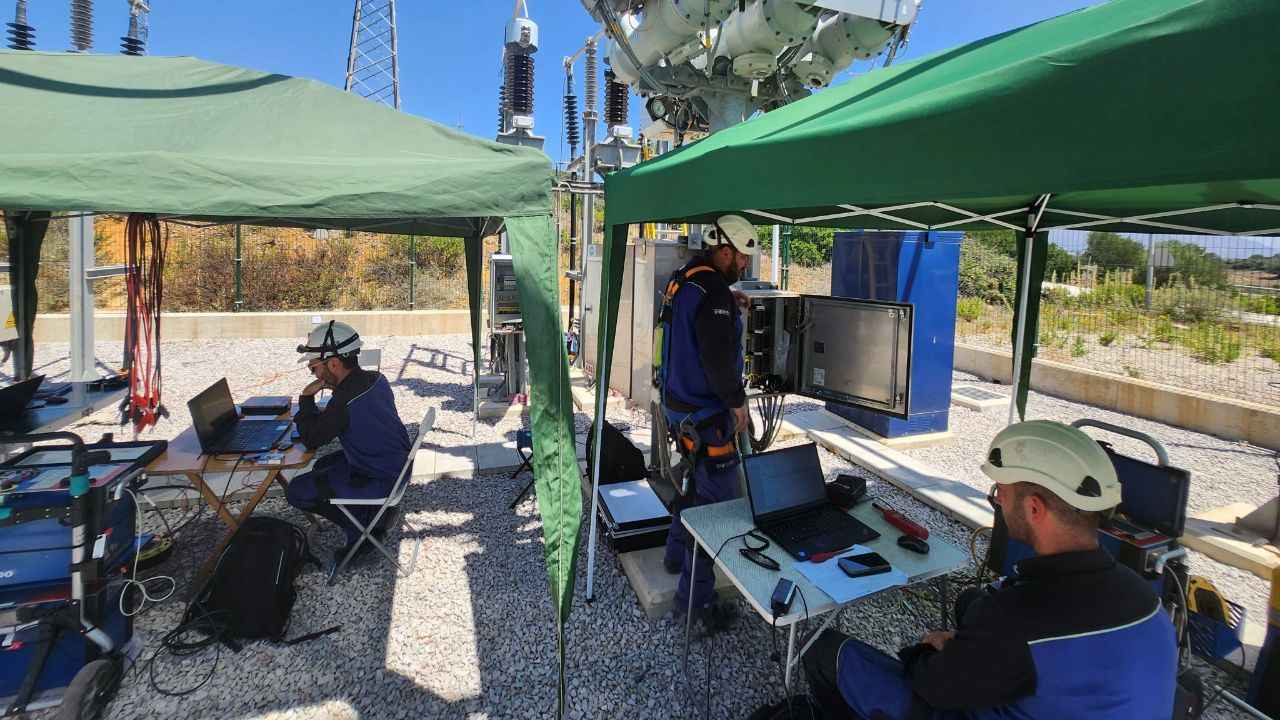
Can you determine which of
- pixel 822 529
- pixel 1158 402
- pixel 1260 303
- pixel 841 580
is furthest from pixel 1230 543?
pixel 1260 303

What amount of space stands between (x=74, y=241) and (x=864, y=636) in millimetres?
8258

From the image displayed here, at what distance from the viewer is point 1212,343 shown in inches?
356

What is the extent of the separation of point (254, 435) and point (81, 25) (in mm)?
7155

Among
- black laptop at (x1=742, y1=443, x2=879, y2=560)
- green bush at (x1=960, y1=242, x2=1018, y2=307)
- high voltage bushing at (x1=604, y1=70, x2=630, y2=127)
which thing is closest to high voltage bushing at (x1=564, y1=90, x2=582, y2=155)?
high voltage bushing at (x1=604, y1=70, x2=630, y2=127)

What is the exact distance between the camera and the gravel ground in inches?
108

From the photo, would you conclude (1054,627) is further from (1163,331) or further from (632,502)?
(1163,331)

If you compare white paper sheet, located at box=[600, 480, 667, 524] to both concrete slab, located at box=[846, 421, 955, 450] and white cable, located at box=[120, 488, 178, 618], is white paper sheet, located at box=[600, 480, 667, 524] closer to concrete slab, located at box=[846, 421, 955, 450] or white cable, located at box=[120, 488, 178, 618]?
white cable, located at box=[120, 488, 178, 618]

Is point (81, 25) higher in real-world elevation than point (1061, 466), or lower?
higher

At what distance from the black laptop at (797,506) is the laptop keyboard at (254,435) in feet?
9.83

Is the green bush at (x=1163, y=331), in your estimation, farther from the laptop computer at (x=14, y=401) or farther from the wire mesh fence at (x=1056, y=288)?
the laptop computer at (x=14, y=401)

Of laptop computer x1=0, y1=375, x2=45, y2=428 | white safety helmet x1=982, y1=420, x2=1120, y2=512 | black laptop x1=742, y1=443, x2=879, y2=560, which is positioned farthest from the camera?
laptop computer x1=0, y1=375, x2=45, y2=428

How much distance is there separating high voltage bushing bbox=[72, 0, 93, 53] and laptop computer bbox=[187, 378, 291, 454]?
6.46 meters

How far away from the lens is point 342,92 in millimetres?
3537

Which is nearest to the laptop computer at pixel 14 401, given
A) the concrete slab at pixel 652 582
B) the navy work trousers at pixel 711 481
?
the concrete slab at pixel 652 582
